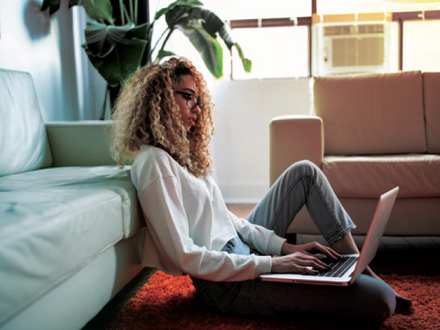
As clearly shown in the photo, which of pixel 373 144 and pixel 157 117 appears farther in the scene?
pixel 373 144

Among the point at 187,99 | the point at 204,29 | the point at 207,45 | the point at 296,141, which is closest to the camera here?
the point at 187,99

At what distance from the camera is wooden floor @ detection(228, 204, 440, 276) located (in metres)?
1.82

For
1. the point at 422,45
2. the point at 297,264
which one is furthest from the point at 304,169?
the point at 422,45

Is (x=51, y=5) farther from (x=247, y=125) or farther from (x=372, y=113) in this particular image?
(x=372, y=113)

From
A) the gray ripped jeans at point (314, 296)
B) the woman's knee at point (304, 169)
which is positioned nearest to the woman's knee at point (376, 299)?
the gray ripped jeans at point (314, 296)

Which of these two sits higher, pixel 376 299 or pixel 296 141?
pixel 296 141

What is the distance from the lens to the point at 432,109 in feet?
8.30

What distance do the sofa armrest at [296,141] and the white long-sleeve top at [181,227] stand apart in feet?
2.85

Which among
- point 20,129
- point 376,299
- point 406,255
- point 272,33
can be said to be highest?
point 272,33

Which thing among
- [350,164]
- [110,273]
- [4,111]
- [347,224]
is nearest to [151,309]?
[110,273]

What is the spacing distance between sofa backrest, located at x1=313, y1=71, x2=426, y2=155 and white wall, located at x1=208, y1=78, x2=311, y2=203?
1.04m

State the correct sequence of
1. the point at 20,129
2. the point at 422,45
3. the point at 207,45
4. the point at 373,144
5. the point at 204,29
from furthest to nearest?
the point at 422,45, the point at 207,45, the point at 204,29, the point at 373,144, the point at 20,129

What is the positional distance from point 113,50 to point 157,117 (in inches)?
58.3

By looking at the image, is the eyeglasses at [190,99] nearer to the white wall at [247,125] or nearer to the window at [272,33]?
the white wall at [247,125]
